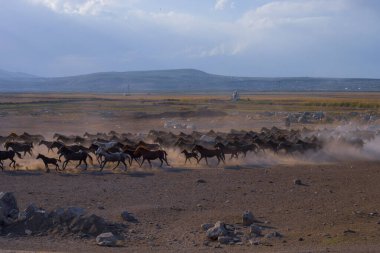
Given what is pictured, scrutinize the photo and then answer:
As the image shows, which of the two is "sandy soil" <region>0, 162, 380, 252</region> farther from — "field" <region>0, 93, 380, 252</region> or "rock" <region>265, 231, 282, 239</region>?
"rock" <region>265, 231, 282, 239</region>

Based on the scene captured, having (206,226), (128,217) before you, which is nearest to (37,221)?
(128,217)

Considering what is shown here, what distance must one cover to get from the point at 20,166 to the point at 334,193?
13.2 meters

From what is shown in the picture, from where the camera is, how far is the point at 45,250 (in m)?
12.7

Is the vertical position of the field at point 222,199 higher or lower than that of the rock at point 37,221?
lower

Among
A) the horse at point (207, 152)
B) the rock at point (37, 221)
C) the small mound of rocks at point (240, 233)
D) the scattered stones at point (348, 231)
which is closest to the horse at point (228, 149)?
the horse at point (207, 152)

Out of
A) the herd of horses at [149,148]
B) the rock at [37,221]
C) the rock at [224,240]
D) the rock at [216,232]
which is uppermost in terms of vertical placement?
the rock at [37,221]

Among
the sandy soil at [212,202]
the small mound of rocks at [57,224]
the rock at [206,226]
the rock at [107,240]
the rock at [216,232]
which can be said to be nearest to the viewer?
the rock at [107,240]

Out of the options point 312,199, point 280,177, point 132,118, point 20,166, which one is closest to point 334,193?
point 312,199

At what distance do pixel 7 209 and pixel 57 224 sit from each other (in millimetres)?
1558

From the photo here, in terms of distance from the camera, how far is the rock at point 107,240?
523 inches

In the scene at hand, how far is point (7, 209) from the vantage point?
15.0 metres

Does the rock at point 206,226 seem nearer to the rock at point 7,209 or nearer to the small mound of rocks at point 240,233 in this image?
the small mound of rocks at point 240,233

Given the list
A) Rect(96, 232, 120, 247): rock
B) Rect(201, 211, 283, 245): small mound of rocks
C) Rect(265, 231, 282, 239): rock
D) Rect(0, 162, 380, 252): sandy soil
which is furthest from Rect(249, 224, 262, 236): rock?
Rect(96, 232, 120, 247): rock

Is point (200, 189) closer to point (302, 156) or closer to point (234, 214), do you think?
point (234, 214)
